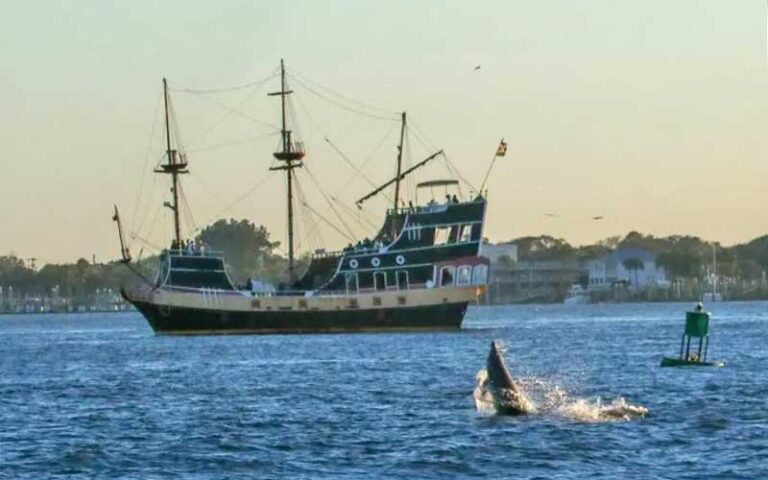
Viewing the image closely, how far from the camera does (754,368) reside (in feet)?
298

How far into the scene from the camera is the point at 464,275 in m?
160

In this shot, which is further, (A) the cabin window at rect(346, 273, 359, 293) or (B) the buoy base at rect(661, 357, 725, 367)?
(A) the cabin window at rect(346, 273, 359, 293)

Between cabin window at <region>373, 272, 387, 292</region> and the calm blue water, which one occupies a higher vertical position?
cabin window at <region>373, 272, 387, 292</region>

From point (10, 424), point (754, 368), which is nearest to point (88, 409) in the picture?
point (10, 424)

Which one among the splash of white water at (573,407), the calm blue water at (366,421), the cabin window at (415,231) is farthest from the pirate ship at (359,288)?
the splash of white water at (573,407)

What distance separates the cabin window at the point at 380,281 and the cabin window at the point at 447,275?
→ 13.5 feet

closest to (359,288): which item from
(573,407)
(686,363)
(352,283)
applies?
(352,283)

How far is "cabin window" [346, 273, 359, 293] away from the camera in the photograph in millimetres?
162375

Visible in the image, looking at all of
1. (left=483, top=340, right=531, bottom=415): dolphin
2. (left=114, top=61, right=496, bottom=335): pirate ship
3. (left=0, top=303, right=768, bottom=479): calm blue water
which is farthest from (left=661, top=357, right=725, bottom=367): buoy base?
(left=114, top=61, right=496, bottom=335): pirate ship

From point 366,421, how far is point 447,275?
95230 mm

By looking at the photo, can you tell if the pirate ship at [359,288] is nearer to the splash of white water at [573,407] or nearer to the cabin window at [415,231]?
the cabin window at [415,231]

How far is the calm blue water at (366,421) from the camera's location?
52.8 meters

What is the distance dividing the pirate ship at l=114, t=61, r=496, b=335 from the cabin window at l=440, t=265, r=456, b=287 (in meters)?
0.07

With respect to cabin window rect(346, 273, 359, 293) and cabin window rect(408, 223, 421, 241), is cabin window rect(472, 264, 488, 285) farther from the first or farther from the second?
cabin window rect(346, 273, 359, 293)
